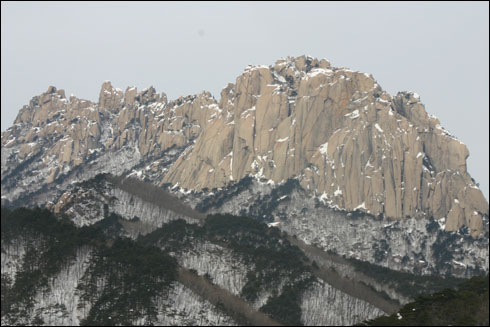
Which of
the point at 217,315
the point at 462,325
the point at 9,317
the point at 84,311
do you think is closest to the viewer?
the point at 462,325

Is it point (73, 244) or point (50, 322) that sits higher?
point (73, 244)

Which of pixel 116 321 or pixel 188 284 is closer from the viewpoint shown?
pixel 116 321

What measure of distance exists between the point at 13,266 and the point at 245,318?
75.0m

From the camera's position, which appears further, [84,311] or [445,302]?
[84,311]

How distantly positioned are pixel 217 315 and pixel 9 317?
6222cm

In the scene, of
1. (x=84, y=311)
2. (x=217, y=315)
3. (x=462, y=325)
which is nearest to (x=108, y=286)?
(x=84, y=311)

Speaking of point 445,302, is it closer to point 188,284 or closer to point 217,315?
point 217,315

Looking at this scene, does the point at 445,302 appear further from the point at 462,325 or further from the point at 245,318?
the point at 245,318

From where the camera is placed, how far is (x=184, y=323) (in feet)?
569

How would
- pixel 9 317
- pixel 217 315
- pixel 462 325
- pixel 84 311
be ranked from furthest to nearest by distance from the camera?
1. pixel 217 315
2. pixel 84 311
3. pixel 9 317
4. pixel 462 325

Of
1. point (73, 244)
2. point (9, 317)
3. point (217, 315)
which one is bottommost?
point (9, 317)

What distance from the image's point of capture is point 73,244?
19075cm

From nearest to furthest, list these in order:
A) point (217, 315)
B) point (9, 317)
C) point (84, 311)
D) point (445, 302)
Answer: point (445, 302)
point (9, 317)
point (84, 311)
point (217, 315)

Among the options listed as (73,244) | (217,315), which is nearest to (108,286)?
(73,244)
